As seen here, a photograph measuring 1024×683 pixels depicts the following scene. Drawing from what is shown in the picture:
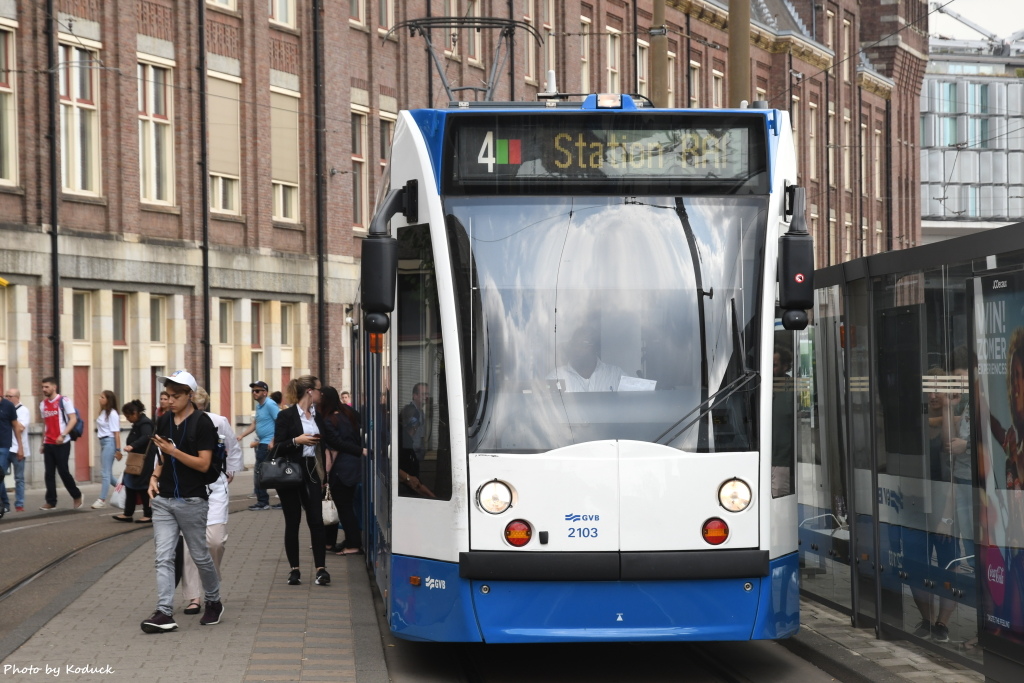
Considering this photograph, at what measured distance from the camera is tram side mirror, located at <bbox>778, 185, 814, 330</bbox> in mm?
8234

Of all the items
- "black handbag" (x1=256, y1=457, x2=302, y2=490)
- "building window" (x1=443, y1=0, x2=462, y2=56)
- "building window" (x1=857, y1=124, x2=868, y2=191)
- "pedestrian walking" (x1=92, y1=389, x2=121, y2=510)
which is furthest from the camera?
"building window" (x1=857, y1=124, x2=868, y2=191)

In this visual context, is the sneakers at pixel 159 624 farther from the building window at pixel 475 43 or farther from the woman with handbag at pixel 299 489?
the building window at pixel 475 43

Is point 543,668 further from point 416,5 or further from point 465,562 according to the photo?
point 416,5

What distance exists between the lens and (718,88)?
5291cm

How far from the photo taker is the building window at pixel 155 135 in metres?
29.1

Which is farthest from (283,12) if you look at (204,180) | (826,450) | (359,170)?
(826,450)

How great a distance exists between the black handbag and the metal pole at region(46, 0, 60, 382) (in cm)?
1525

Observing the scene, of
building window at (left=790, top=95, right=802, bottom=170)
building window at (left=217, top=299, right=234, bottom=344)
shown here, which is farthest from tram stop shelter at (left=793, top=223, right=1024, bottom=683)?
building window at (left=790, top=95, right=802, bottom=170)

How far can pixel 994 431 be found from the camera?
7.64 m

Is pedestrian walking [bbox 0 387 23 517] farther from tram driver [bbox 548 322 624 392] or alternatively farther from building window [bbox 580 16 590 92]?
building window [bbox 580 16 590 92]

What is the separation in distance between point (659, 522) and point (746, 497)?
0.48 m

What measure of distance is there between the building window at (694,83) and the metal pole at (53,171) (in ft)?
90.6

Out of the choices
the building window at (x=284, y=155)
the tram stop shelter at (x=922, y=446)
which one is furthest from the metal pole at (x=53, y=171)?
the tram stop shelter at (x=922, y=446)

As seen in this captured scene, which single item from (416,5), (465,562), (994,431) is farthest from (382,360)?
(416,5)
